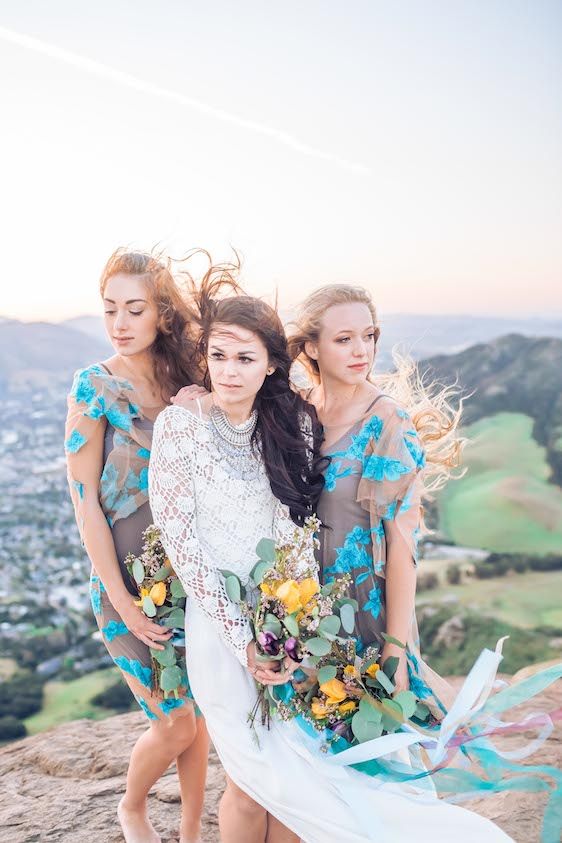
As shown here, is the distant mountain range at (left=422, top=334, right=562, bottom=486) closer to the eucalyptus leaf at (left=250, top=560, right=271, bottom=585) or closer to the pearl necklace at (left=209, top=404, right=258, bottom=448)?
the pearl necklace at (left=209, top=404, right=258, bottom=448)

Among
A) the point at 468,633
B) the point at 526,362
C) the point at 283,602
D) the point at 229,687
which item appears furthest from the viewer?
the point at 526,362

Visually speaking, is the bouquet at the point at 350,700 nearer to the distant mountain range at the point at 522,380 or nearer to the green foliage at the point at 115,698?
the green foliage at the point at 115,698

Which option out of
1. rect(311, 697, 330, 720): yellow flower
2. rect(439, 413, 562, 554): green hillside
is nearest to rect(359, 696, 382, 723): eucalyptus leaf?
rect(311, 697, 330, 720): yellow flower

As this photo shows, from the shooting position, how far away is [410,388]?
10.9 feet

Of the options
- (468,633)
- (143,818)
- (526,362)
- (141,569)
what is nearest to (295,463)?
(141,569)

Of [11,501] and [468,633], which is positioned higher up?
[11,501]

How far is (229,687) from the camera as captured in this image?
245cm

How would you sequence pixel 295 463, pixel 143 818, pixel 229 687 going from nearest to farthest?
pixel 229 687 → pixel 295 463 → pixel 143 818

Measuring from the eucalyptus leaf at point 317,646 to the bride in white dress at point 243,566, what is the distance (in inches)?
5.5

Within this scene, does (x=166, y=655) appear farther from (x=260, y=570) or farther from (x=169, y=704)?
(x=260, y=570)

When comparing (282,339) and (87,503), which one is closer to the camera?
(282,339)

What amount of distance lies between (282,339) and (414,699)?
134 centimetres

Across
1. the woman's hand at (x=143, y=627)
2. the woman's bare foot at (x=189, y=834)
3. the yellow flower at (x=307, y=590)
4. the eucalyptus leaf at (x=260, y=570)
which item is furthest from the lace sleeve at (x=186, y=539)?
the woman's bare foot at (x=189, y=834)

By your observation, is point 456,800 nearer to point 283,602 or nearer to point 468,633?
point 283,602
